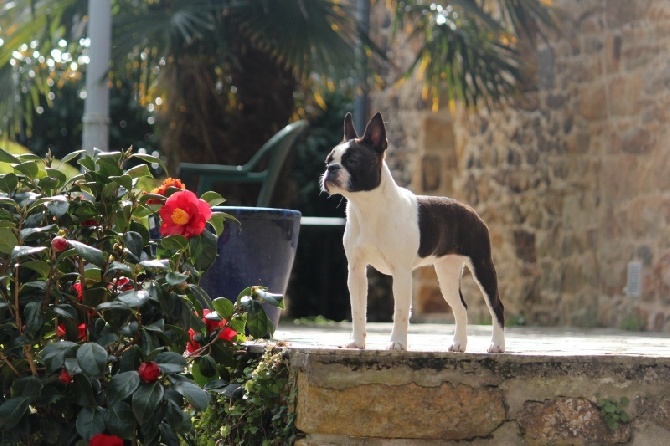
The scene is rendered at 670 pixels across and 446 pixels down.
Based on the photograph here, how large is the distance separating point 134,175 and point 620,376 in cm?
185

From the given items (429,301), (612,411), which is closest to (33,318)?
(612,411)

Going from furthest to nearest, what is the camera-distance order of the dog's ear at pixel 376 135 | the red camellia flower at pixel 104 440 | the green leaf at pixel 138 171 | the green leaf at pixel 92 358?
the green leaf at pixel 138 171, the dog's ear at pixel 376 135, the red camellia flower at pixel 104 440, the green leaf at pixel 92 358

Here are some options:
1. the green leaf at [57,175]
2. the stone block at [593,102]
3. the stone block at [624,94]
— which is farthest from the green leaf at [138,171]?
the stone block at [593,102]

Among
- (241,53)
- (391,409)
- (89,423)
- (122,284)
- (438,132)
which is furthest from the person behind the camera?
(438,132)

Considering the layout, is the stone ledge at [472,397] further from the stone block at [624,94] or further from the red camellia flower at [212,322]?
the stone block at [624,94]

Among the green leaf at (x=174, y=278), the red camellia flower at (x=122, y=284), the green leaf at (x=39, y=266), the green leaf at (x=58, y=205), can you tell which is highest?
the green leaf at (x=58, y=205)

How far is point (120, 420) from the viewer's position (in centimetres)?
388

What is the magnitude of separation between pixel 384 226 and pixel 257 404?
0.77m

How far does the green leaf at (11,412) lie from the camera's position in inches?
151

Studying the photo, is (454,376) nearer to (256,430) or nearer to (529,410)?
(529,410)

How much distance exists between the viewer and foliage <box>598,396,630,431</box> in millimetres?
4117

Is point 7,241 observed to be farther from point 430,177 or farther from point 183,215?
point 430,177

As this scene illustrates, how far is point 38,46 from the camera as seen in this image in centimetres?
938

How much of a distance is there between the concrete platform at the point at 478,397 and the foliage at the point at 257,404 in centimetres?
12
